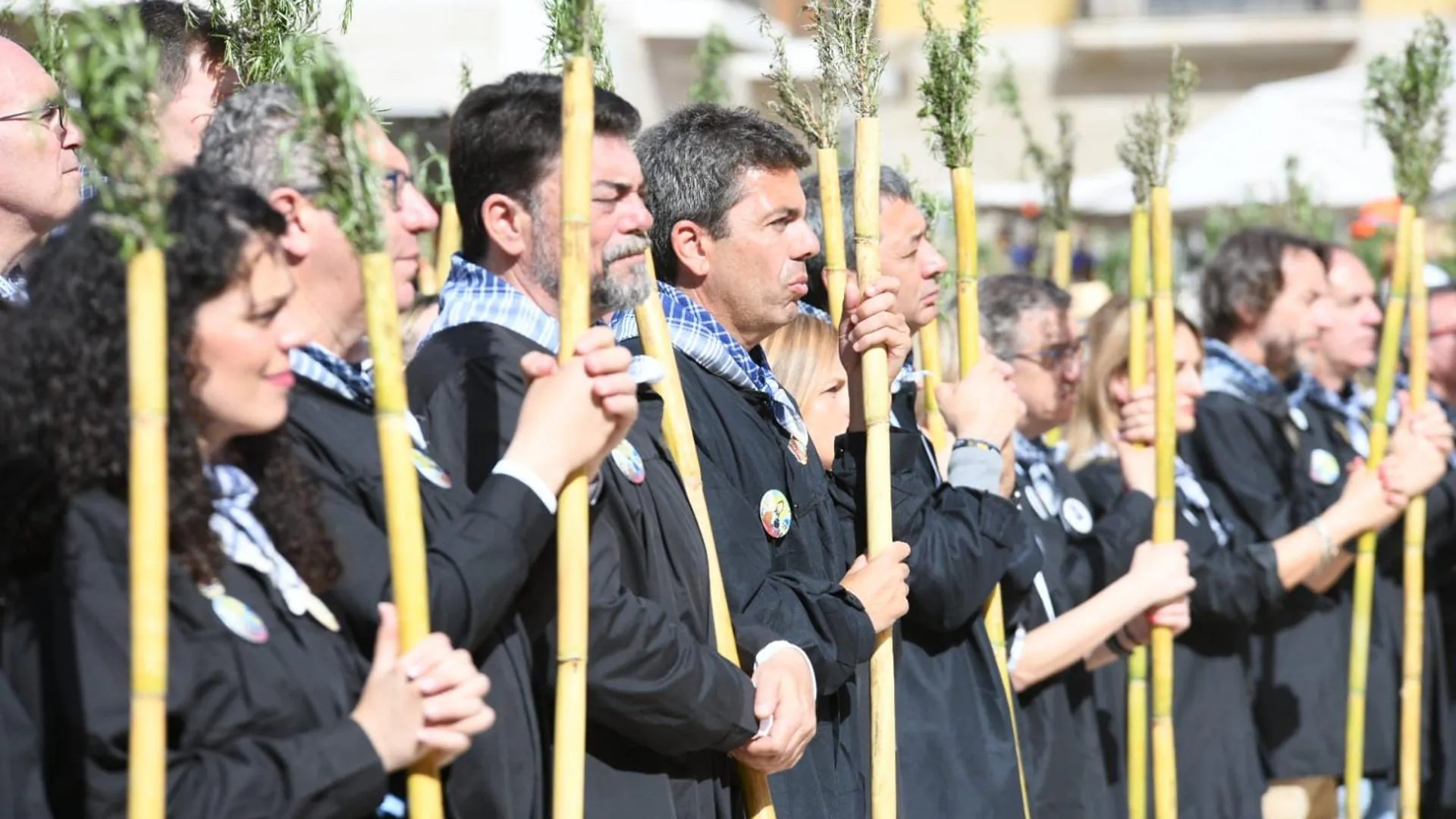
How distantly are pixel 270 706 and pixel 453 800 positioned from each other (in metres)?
0.43

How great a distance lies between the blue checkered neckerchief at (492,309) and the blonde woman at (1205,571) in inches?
105

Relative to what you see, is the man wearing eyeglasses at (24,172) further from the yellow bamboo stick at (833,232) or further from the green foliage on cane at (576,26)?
the yellow bamboo stick at (833,232)

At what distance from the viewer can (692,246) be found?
13.2 feet

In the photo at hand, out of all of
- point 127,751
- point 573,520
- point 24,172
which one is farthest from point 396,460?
point 24,172

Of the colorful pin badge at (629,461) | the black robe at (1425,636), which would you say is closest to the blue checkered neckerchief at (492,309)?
the colorful pin badge at (629,461)

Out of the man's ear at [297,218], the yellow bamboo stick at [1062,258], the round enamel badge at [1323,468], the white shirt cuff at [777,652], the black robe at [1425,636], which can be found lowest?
the black robe at [1425,636]

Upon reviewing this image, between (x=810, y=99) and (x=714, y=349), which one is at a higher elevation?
(x=810, y=99)

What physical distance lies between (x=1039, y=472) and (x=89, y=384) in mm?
3266

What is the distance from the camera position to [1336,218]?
12.3 m

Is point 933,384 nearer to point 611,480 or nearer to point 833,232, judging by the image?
point 833,232

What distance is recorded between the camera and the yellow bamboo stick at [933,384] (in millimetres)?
4859

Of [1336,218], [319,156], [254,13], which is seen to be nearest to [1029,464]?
[254,13]

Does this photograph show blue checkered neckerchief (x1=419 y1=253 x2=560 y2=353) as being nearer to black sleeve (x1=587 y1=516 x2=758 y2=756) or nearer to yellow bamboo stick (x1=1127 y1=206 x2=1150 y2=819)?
black sleeve (x1=587 y1=516 x2=758 y2=756)

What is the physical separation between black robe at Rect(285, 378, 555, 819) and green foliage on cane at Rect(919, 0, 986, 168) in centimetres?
187
